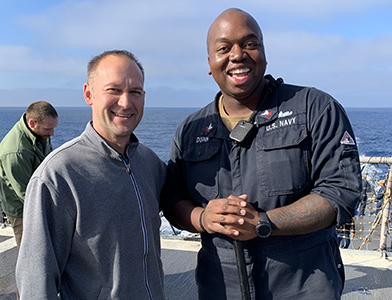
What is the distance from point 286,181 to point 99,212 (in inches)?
42.6

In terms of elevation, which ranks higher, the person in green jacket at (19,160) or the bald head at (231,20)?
the bald head at (231,20)

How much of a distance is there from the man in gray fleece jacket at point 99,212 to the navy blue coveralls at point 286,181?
44 cm

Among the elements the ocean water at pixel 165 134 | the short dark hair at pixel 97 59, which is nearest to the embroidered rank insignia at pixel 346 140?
the short dark hair at pixel 97 59

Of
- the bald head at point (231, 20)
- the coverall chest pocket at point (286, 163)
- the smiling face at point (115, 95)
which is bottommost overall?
the coverall chest pocket at point (286, 163)

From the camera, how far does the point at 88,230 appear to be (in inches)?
71.9

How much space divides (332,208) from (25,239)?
1.62m

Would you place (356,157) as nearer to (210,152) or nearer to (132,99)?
(210,152)

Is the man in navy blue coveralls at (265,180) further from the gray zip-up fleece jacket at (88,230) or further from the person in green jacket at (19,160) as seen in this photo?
the person in green jacket at (19,160)

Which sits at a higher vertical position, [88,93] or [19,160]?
[88,93]

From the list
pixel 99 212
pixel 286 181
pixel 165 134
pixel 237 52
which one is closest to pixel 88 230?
pixel 99 212

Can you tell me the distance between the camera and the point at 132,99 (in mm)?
2025

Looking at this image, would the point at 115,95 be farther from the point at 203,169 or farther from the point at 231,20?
the point at 231,20

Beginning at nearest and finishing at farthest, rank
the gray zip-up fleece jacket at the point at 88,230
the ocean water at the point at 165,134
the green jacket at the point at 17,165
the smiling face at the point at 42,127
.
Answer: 1. the gray zip-up fleece jacket at the point at 88,230
2. the green jacket at the point at 17,165
3. the smiling face at the point at 42,127
4. the ocean water at the point at 165,134

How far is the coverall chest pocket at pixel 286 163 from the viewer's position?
6.74 feet
